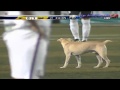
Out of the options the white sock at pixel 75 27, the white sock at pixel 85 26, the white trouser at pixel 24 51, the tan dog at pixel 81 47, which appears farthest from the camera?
the white sock at pixel 75 27

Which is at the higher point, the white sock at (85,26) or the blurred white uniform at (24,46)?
the blurred white uniform at (24,46)

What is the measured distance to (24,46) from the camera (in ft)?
11.0

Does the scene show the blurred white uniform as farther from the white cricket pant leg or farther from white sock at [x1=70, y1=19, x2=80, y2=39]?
white sock at [x1=70, y1=19, x2=80, y2=39]

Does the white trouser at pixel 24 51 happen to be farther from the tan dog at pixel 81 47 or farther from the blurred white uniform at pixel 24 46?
the tan dog at pixel 81 47

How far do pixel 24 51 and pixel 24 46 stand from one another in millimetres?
99

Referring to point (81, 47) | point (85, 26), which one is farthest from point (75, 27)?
point (81, 47)

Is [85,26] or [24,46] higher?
[24,46]

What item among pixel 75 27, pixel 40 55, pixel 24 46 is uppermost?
pixel 24 46

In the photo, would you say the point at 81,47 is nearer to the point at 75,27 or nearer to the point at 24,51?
the point at 75,27

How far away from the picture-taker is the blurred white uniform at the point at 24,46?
10.9ft

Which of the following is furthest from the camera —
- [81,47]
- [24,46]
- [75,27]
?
[75,27]

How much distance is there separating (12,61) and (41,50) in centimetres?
35

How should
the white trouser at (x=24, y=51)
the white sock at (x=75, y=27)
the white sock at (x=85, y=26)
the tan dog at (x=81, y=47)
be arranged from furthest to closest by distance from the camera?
the white sock at (x=75, y=27) < the white sock at (x=85, y=26) < the tan dog at (x=81, y=47) < the white trouser at (x=24, y=51)

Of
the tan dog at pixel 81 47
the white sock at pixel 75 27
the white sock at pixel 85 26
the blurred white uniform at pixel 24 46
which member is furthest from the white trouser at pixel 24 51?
the white sock at pixel 75 27
